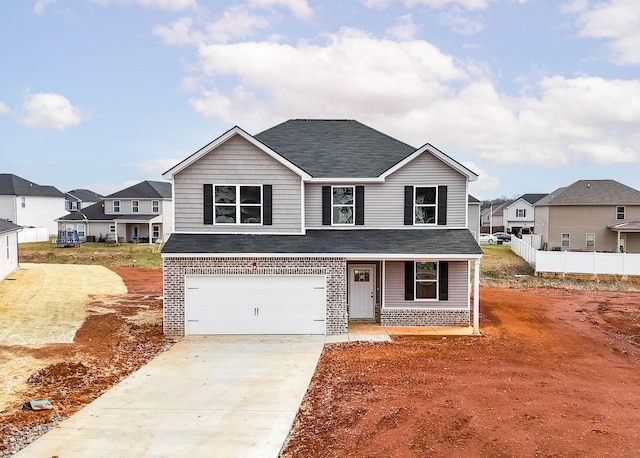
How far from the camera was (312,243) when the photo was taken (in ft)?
53.1

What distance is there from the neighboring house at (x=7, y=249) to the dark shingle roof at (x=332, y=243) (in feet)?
50.2

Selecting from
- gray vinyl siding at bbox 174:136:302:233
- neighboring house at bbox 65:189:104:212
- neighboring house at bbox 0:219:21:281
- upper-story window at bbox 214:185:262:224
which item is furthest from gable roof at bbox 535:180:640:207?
neighboring house at bbox 65:189:104:212

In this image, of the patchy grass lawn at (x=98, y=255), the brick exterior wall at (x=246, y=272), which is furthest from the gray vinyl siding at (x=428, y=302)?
the patchy grass lawn at (x=98, y=255)

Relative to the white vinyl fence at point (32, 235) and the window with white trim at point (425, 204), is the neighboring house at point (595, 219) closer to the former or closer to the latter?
the window with white trim at point (425, 204)

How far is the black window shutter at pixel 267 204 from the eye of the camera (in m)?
16.4

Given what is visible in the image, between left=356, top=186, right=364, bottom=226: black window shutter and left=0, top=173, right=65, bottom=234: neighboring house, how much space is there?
161 feet

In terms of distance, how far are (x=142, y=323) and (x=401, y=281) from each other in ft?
30.9

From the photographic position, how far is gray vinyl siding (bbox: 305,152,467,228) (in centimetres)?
1736

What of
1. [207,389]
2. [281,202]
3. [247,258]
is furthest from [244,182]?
[207,389]

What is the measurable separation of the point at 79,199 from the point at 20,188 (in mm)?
20754

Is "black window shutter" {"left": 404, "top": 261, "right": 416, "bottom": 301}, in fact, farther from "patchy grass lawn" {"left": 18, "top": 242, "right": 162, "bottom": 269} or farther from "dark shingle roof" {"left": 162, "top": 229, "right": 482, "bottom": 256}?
"patchy grass lawn" {"left": 18, "top": 242, "right": 162, "bottom": 269}

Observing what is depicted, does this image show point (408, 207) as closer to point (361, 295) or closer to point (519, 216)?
point (361, 295)

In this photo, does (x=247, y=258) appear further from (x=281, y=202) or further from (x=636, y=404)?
(x=636, y=404)

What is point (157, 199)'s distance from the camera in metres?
48.1
